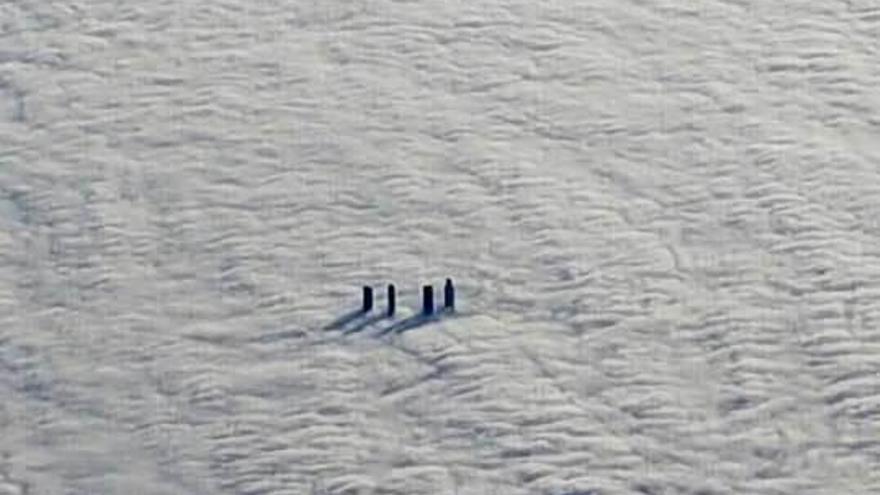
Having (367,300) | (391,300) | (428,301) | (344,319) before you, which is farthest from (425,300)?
(344,319)

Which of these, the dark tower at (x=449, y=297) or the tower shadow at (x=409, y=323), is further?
the dark tower at (x=449, y=297)

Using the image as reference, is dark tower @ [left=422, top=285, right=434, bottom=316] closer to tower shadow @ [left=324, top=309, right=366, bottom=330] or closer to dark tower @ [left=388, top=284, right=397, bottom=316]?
dark tower @ [left=388, top=284, right=397, bottom=316]

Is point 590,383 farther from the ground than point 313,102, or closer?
closer

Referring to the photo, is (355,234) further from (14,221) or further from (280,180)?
(14,221)

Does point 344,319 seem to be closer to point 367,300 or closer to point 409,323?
point 367,300

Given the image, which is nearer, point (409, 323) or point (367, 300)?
point (409, 323)

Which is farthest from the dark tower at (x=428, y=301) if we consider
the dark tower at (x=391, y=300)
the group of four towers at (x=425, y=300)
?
the dark tower at (x=391, y=300)

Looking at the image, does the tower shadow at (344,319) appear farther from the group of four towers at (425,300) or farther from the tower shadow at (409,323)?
the tower shadow at (409,323)

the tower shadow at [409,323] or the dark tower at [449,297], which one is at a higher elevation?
the dark tower at [449,297]

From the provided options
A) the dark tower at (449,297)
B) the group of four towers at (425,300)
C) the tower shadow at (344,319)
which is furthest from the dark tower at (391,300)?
the dark tower at (449,297)

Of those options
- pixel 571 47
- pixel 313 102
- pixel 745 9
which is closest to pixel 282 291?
pixel 313 102

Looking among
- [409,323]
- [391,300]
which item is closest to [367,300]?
[391,300]
